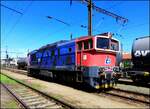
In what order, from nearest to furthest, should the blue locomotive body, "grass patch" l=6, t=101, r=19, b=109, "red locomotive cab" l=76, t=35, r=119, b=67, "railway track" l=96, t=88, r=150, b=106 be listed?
"grass patch" l=6, t=101, r=19, b=109, "railway track" l=96, t=88, r=150, b=106, "red locomotive cab" l=76, t=35, r=119, b=67, the blue locomotive body

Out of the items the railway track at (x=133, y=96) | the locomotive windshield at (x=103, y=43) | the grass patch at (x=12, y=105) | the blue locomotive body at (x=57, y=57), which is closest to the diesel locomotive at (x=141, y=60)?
the railway track at (x=133, y=96)

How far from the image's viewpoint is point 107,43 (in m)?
16.2

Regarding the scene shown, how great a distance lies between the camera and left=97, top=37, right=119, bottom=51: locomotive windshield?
15773 millimetres

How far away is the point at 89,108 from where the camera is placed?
10.8 m

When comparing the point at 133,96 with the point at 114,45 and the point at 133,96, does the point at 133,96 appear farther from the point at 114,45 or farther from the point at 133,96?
the point at 114,45

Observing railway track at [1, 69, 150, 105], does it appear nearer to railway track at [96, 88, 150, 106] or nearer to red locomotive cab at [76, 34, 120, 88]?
railway track at [96, 88, 150, 106]

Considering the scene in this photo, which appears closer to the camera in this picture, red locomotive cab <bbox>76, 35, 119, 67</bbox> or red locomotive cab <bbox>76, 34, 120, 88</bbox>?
red locomotive cab <bbox>76, 34, 120, 88</bbox>

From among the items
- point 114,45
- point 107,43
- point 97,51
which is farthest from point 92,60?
point 114,45

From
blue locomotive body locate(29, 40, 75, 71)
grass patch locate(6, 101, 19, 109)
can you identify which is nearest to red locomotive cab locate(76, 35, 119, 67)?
blue locomotive body locate(29, 40, 75, 71)

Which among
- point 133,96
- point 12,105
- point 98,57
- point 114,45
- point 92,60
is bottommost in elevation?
point 12,105

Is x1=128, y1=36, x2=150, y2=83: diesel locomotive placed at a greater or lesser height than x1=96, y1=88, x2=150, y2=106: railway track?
greater

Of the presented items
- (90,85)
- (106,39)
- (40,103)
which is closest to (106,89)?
(90,85)

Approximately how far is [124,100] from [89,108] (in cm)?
272

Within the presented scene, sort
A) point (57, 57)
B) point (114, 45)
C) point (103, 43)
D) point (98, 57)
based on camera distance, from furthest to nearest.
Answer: point (57, 57) → point (114, 45) → point (103, 43) → point (98, 57)
